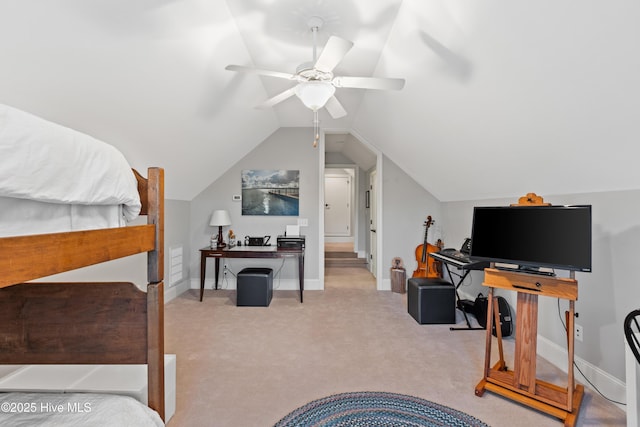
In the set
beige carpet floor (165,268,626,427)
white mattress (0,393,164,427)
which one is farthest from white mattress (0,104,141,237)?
beige carpet floor (165,268,626,427)

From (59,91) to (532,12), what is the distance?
2.49 metres

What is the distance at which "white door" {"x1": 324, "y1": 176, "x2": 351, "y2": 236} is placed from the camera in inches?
326

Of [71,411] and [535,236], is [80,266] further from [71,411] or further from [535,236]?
[535,236]

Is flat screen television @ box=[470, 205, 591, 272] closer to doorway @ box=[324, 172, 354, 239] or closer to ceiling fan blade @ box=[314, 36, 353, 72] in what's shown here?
ceiling fan blade @ box=[314, 36, 353, 72]

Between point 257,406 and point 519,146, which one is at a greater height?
point 519,146

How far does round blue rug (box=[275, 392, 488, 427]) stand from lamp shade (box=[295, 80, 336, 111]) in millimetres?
1997

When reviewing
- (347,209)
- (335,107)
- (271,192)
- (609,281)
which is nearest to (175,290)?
(271,192)

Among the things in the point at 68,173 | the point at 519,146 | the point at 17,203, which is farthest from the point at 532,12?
the point at 17,203

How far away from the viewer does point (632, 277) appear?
177 centimetres

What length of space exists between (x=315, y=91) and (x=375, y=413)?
6.86 ft

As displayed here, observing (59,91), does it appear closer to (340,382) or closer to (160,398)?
(160,398)

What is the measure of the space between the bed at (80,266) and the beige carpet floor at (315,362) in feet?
2.12

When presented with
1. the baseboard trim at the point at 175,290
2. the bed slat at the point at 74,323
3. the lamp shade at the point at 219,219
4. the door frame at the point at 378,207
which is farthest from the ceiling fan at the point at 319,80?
the baseboard trim at the point at 175,290

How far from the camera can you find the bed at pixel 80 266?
2.79 feet
